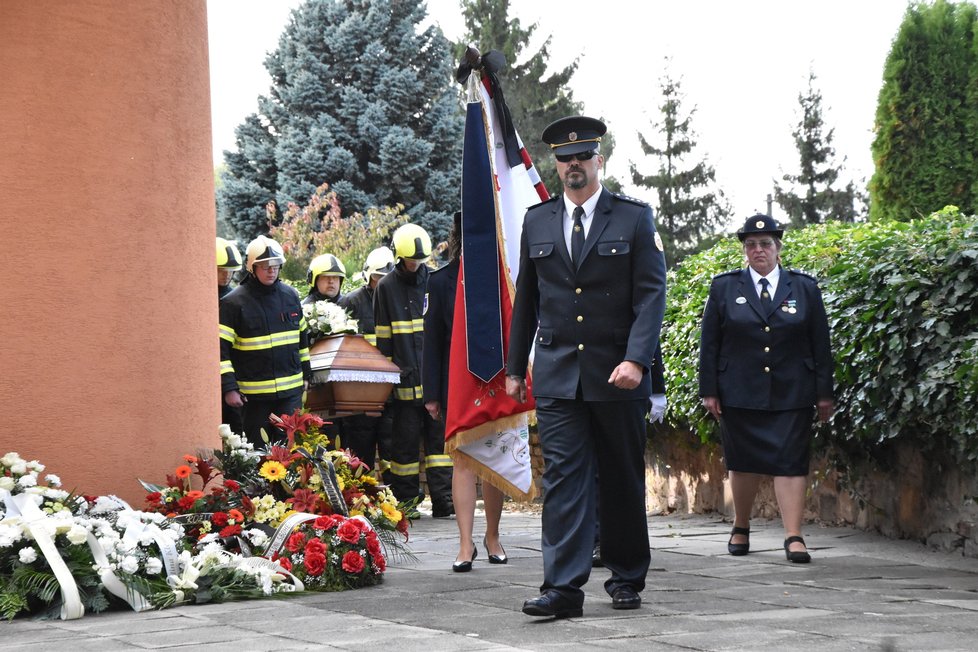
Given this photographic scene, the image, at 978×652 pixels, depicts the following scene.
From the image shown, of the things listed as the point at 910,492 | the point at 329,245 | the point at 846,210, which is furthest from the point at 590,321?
the point at 846,210

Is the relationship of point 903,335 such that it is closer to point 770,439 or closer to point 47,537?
point 770,439

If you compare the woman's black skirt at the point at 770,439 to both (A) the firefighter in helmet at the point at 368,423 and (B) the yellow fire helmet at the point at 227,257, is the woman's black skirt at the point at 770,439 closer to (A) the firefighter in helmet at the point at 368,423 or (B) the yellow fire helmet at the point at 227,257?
(A) the firefighter in helmet at the point at 368,423

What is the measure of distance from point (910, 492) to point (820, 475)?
0.94 m

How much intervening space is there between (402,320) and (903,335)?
4.60 metres

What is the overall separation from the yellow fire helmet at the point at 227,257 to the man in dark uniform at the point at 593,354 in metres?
4.47

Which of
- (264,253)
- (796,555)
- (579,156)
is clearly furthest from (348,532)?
(264,253)

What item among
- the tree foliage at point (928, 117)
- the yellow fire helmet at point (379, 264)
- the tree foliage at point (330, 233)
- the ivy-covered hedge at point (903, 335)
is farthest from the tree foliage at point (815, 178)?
the ivy-covered hedge at point (903, 335)

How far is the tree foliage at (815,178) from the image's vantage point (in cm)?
4828

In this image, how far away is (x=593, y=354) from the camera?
5422mm

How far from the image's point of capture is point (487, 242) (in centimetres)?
686

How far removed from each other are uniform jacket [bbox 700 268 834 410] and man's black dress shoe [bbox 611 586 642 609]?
7.96 ft

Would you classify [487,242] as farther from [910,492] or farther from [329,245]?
[329,245]

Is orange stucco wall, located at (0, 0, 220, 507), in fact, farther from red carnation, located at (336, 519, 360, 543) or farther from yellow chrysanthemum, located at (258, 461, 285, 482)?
red carnation, located at (336, 519, 360, 543)

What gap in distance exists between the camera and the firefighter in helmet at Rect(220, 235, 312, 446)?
30.0 ft
